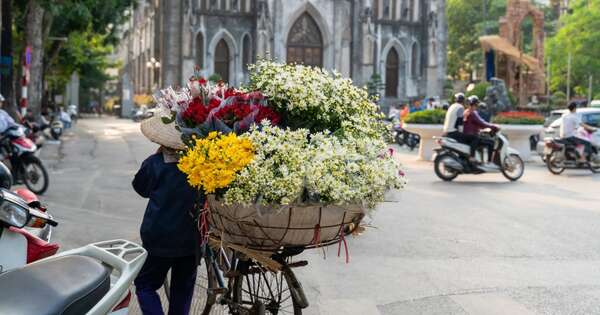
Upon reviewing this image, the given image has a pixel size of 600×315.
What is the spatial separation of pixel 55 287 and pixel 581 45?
→ 51.0 meters

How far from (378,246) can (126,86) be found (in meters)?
70.5

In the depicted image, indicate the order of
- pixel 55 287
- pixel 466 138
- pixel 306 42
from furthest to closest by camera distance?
pixel 306 42, pixel 466 138, pixel 55 287

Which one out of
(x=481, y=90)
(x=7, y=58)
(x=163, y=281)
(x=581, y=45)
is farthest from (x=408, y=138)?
(x=581, y=45)

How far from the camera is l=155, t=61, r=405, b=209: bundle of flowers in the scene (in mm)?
3557

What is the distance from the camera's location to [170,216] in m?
4.19

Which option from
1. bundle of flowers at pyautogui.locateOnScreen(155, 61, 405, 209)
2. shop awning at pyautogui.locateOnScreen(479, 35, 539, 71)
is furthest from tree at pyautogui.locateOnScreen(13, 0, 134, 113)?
bundle of flowers at pyautogui.locateOnScreen(155, 61, 405, 209)

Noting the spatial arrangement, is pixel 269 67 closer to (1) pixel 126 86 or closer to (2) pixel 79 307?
(2) pixel 79 307

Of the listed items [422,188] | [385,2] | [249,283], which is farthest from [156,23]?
[249,283]

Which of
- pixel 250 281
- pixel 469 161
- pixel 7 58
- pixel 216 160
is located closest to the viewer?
pixel 216 160

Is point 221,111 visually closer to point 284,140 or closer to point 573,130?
point 284,140

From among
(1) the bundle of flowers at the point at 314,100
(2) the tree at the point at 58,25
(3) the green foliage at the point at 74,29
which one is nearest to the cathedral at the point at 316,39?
(3) the green foliage at the point at 74,29

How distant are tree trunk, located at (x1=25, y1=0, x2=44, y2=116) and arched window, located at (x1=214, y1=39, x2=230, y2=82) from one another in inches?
1021

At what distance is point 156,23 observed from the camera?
60031 millimetres

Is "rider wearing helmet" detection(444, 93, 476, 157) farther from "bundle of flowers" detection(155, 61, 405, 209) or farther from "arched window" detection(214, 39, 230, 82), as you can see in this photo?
"arched window" detection(214, 39, 230, 82)
